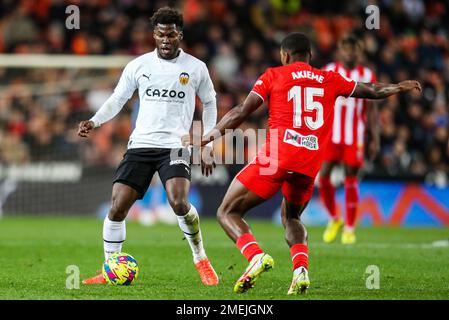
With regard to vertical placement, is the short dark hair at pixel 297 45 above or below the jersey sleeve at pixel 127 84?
above

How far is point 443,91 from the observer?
2003 cm

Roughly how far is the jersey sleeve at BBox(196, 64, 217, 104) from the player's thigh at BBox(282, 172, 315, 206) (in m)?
1.37

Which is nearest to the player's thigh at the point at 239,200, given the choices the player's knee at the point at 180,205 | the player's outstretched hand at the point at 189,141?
the player's outstretched hand at the point at 189,141

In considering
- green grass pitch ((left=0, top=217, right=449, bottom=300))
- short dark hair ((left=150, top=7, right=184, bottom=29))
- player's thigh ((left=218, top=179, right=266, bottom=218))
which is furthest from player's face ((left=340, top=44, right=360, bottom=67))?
player's thigh ((left=218, top=179, right=266, bottom=218))

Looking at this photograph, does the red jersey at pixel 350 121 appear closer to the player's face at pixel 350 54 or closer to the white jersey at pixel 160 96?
the player's face at pixel 350 54

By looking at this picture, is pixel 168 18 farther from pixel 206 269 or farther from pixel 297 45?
pixel 206 269

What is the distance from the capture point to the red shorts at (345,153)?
43.0 ft

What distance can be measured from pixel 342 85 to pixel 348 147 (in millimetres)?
5286

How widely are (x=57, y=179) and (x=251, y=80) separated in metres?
4.75

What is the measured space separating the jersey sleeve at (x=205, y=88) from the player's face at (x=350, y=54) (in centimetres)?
431

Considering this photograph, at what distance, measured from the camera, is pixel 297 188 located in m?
8.00
